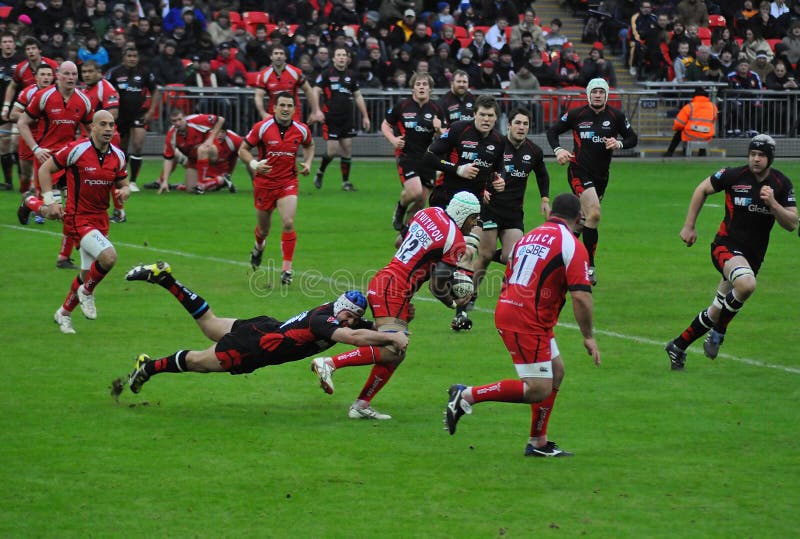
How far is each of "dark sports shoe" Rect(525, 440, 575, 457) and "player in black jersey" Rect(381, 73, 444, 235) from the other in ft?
34.2

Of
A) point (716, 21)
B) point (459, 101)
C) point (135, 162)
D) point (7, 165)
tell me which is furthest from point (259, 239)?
point (716, 21)

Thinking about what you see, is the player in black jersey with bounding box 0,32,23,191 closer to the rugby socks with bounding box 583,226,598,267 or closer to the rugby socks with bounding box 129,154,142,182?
the rugby socks with bounding box 129,154,142,182

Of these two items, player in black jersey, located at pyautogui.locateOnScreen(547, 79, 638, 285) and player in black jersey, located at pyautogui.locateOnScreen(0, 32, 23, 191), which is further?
player in black jersey, located at pyautogui.locateOnScreen(0, 32, 23, 191)

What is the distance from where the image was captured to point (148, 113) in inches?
930

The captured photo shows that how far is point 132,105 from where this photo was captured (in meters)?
23.6

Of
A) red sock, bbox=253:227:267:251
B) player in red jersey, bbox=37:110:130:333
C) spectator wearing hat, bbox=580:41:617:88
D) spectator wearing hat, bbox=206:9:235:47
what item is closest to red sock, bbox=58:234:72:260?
red sock, bbox=253:227:267:251

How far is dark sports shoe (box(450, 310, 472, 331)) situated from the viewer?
13.3 m

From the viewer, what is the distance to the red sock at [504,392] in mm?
8602

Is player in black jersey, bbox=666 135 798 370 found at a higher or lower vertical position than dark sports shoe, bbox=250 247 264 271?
higher

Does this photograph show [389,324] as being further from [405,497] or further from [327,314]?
[405,497]

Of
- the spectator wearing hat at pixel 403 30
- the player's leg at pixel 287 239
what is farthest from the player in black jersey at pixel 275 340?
the spectator wearing hat at pixel 403 30

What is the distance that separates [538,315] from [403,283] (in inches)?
58.5

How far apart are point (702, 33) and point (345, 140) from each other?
13710mm

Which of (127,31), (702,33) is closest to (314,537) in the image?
(127,31)
